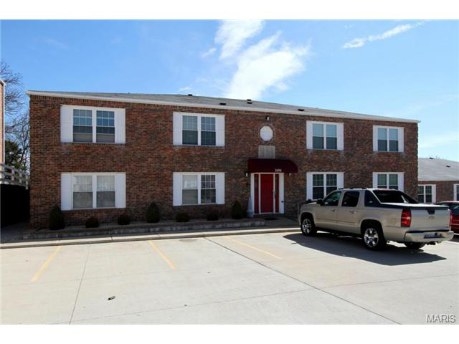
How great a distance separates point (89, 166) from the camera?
15.7m

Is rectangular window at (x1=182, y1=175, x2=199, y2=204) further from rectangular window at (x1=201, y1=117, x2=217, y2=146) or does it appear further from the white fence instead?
the white fence

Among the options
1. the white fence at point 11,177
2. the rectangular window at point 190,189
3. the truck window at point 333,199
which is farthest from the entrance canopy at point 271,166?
the white fence at point 11,177

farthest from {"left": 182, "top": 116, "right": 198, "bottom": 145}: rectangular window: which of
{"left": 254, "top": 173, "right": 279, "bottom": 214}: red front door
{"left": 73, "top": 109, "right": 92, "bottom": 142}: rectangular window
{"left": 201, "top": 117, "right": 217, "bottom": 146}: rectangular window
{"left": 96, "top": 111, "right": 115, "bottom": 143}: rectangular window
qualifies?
{"left": 73, "top": 109, "right": 92, "bottom": 142}: rectangular window

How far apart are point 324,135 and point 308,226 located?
27.1 ft

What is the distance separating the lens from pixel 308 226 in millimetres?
13648

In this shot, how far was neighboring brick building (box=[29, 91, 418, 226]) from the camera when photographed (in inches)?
603

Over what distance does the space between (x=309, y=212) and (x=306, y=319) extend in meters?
8.46

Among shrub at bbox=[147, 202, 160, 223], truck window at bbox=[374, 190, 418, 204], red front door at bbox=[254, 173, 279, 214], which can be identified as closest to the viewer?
truck window at bbox=[374, 190, 418, 204]

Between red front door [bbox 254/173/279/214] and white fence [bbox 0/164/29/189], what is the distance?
1259 cm

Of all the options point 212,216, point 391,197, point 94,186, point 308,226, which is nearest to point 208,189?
point 212,216

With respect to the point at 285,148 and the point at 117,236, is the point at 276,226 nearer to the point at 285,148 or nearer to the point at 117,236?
the point at 285,148

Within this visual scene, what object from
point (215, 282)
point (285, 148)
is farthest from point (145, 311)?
point (285, 148)

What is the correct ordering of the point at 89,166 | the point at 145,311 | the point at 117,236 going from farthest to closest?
the point at 89,166 → the point at 117,236 → the point at 145,311

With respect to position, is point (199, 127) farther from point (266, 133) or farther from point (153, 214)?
point (153, 214)
